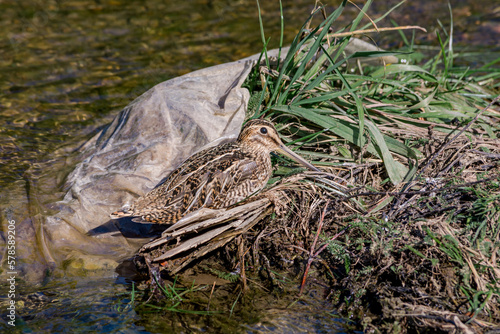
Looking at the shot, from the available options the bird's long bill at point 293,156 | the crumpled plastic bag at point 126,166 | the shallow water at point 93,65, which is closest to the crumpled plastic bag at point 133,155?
the crumpled plastic bag at point 126,166

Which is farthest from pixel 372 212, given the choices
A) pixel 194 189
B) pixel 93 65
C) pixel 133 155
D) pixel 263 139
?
pixel 93 65

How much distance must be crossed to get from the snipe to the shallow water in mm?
696

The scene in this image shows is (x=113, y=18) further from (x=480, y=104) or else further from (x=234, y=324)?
(x=234, y=324)

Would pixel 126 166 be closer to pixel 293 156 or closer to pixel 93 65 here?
pixel 293 156

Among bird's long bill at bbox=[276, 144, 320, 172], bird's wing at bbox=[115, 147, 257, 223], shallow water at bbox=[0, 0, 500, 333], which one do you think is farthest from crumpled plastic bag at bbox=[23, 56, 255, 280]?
bird's long bill at bbox=[276, 144, 320, 172]

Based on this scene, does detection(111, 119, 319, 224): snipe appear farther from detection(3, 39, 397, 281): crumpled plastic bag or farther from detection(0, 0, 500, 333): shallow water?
detection(0, 0, 500, 333): shallow water

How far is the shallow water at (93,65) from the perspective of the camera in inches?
154

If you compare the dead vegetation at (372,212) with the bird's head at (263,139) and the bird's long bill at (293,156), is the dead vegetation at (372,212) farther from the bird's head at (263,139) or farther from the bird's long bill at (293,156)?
the bird's head at (263,139)

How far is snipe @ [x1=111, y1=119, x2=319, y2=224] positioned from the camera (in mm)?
4340

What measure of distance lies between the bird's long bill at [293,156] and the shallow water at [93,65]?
139cm

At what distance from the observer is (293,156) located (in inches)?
185

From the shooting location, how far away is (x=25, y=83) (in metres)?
7.14

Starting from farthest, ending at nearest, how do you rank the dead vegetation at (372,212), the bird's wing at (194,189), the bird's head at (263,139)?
the bird's head at (263,139), the bird's wing at (194,189), the dead vegetation at (372,212)

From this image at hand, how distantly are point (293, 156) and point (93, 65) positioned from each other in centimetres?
432
